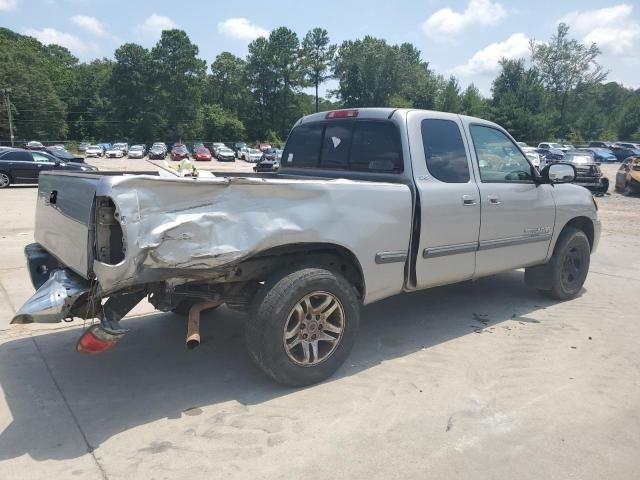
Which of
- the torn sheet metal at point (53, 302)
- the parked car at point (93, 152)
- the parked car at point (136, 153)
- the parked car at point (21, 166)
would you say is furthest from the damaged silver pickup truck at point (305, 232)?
the parked car at point (93, 152)

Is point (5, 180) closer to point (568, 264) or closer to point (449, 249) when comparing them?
point (449, 249)

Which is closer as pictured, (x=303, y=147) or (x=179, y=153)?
(x=303, y=147)

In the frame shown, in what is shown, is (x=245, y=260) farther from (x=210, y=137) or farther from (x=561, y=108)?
(x=561, y=108)

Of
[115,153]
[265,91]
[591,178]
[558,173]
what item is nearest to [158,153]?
[115,153]

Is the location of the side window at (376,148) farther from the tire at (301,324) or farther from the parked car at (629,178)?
the parked car at (629,178)

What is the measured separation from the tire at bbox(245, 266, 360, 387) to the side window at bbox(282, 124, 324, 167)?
5.93ft

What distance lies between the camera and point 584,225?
252 inches

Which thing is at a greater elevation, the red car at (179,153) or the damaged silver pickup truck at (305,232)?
the red car at (179,153)

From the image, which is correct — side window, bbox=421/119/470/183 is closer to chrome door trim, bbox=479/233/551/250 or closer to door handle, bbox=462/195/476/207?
door handle, bbox=462/195/476/207

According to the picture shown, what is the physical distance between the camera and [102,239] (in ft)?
10.0

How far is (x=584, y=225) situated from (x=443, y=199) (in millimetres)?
2957

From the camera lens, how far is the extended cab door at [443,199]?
4359 millimetres

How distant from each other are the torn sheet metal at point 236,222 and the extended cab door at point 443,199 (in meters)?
0.28

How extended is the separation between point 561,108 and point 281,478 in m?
88.4
